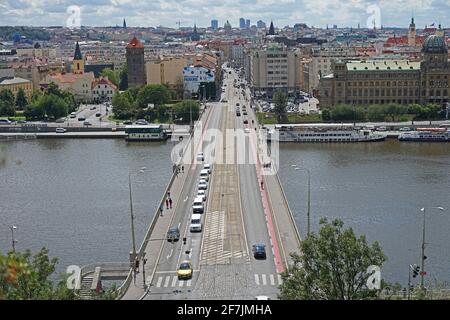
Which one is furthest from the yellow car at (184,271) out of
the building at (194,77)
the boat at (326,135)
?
the building at (194,77)

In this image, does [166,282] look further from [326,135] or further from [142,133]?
[142,133]

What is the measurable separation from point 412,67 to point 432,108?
2.35 meters

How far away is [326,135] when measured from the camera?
1652 centimetres

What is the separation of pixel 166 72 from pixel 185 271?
1998 cm

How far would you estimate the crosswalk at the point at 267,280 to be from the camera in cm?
600

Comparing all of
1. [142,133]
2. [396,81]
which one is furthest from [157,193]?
[396,81]

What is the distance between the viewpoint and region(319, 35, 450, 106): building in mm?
20844

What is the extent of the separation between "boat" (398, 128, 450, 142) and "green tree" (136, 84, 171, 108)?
822 centimetres

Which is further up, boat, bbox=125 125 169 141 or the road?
boat, bbox=125 125 169 141

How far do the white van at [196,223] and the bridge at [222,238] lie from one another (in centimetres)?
6

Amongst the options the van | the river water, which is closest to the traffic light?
the river water

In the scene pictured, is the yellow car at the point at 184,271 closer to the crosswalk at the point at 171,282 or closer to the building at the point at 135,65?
the crosswalk at the point at 171,282

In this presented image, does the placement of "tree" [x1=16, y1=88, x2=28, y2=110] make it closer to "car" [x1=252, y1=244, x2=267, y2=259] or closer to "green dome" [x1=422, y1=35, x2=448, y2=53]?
"green dome" [x1=422, y1=35, x2=448, y2=53]
